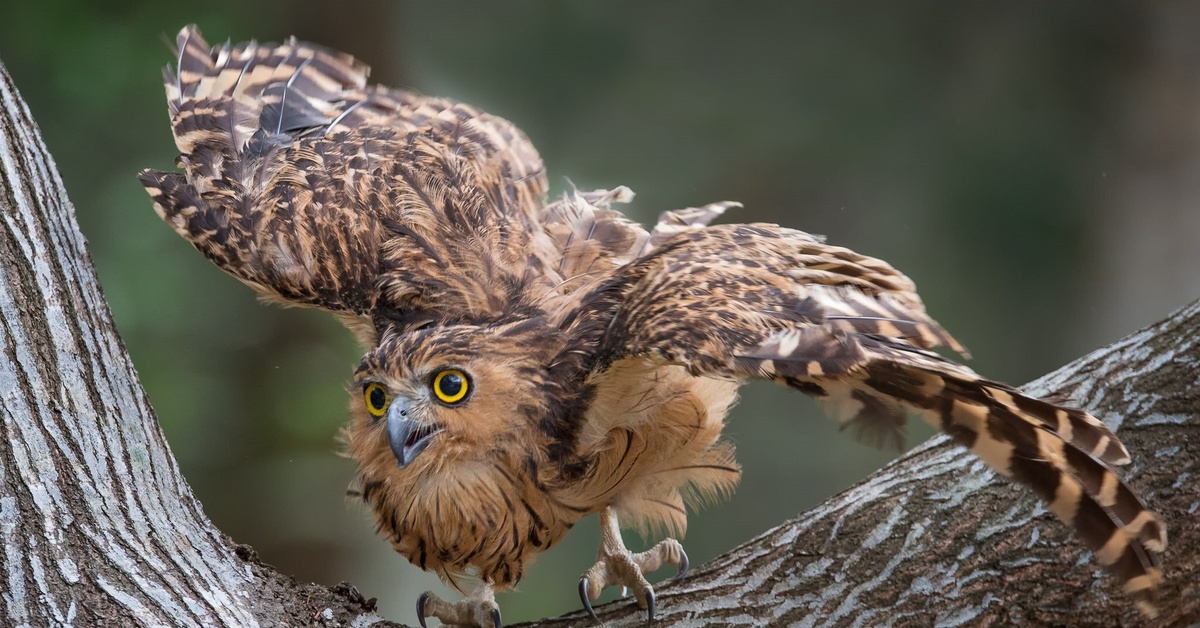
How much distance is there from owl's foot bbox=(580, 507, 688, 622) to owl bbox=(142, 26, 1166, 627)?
0.01 metres

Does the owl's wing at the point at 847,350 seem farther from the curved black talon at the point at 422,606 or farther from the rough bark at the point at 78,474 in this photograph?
A: the rough bark at the point at 78,474

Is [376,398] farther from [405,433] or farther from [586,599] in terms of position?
[586,599]

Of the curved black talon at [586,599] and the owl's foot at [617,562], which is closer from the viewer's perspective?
the curved black talon at [586,599]

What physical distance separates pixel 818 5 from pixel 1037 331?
2.63m

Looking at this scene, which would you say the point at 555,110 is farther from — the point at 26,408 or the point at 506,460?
the point at 26,408

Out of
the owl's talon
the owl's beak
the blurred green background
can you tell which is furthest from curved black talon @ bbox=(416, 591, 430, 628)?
the blurred green background

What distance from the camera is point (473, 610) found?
2.78 metres

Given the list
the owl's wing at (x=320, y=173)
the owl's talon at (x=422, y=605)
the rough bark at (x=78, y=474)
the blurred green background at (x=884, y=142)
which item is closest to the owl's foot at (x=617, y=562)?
the owl's talon at (x=422, y=605)

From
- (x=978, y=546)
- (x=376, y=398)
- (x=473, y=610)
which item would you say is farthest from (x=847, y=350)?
(x=473, y=610)

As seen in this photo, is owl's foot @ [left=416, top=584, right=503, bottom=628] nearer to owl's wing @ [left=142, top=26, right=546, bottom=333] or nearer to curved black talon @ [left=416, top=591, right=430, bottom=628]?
curved black talon @ [left=416, top=591, right=430, bottom=628]

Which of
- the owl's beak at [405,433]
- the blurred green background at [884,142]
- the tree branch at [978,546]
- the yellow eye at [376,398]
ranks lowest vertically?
the tree branch at [978,546]

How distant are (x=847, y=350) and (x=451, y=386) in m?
0.95

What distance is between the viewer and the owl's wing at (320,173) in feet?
9.73

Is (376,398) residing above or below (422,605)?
above
